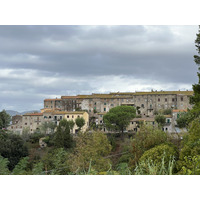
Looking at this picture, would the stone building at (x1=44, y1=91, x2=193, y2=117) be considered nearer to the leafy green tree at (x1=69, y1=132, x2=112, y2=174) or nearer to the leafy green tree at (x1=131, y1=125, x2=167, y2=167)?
the leafy green tree at (x1=69, y1=132, x2=112, y2=174)

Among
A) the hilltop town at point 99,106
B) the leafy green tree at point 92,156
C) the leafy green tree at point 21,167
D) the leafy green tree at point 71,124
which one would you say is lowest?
the leafy green tree at point 21,167

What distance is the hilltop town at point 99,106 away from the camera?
3890 centimetres

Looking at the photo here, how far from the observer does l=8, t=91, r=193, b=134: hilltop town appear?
128ft

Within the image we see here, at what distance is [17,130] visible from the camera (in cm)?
4016

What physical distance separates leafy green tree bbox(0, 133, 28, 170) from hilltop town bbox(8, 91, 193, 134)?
12.3 metres

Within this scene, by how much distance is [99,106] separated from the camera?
141 feet

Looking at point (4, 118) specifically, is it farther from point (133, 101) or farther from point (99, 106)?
point (133, 101)

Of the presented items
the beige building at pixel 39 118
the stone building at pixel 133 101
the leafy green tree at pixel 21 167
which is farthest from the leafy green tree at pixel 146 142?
the stone building at pixel 133 101

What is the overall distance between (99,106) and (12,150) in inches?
791

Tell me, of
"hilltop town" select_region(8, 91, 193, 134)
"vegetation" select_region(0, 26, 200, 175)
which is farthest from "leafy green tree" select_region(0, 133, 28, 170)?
"hilltop town" select_region(8, 91, 193, 134)

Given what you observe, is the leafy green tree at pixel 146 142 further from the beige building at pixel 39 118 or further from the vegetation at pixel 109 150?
the beige building at pixel 39 118

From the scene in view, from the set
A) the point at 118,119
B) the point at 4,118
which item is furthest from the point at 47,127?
the point at 118,119

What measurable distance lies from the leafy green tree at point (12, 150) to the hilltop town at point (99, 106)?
1231 cm
